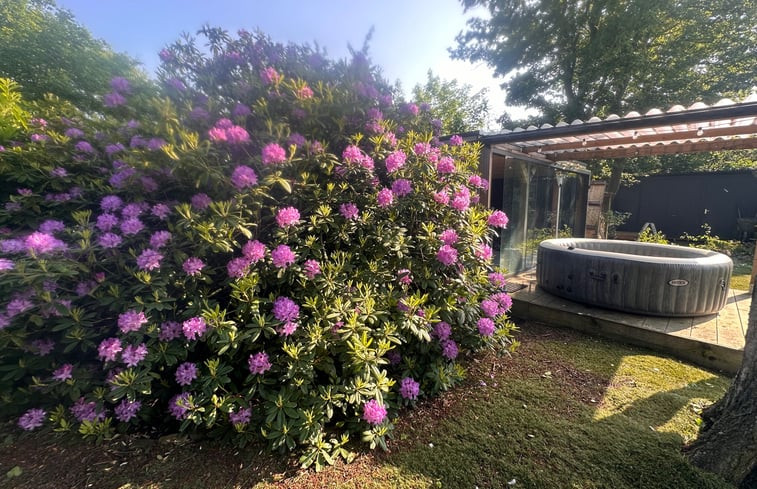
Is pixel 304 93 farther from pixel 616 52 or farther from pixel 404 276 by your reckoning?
pixel 616 52

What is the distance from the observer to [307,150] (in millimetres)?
1790

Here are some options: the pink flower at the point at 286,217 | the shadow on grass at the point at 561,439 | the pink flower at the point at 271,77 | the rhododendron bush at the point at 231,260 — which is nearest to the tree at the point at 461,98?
the rhododendron bush at the point at 231,260

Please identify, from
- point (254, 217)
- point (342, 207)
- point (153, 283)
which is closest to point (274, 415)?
point (153, 283)

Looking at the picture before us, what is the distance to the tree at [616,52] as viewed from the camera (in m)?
7.88

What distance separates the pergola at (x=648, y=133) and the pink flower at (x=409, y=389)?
313cm

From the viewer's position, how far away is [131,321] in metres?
1.33

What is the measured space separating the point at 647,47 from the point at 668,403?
10.8 meters

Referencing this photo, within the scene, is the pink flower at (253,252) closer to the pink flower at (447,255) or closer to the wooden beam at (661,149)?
the pink flower at (447,255)

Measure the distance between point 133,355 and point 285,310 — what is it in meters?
0.69

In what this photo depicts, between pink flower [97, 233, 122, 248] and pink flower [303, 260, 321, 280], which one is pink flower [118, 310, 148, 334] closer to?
pink flower [97, 233, 122, 248]

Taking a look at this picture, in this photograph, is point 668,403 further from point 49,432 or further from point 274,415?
point 49,432

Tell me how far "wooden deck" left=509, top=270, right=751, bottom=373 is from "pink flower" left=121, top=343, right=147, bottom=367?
3.68 meters

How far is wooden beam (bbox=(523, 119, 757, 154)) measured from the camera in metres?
3.41

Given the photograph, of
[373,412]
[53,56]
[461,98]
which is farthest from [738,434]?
[461,98]
